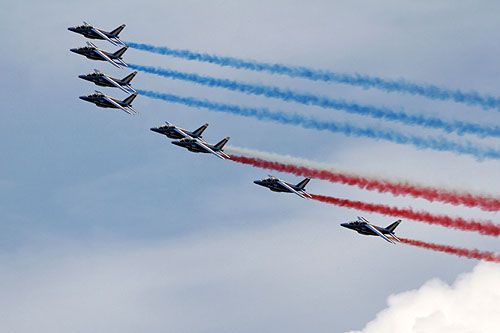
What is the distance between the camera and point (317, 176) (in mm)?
161375

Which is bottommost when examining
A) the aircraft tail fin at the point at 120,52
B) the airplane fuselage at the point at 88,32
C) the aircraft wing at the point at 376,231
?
the aircraft wing at the point at 376,231

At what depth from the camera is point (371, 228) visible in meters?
164

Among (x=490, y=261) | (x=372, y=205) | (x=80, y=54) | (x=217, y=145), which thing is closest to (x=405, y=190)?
(x=372, y=205)

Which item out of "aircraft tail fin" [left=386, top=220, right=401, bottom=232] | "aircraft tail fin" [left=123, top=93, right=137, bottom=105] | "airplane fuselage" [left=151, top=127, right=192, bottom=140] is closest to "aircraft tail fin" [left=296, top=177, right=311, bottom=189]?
"aircraft tail fin" [left=386, top=220, right=401, bottom=232]

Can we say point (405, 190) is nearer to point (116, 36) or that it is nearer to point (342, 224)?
point (342, 224)

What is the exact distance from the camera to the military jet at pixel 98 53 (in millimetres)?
186625

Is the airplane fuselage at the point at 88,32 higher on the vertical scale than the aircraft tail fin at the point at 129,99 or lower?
higher

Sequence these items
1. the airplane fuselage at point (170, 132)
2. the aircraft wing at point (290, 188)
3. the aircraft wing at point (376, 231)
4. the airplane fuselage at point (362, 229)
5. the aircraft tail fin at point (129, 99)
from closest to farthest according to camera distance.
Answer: the aircraft wing at point (376, 231) → the airplane fuselage at point (362, 229) → the aircraft wing at point (290, 188) → the airplane fuselage at point (170, 132) → the aircraft tail fin at point (129, 99)

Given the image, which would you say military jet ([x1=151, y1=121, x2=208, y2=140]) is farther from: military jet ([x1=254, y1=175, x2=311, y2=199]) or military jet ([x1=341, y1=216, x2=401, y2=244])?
military jet ([x1=341, y1=216, x2=401, y2=244])

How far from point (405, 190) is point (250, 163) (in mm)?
25342

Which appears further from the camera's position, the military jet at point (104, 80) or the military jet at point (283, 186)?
the military jet at point (104, 80)

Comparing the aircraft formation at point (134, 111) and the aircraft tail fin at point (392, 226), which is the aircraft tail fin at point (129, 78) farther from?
the aircraft tail fin at point (392, 226)

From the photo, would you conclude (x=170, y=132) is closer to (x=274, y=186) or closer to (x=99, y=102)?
(x=99, y=102)

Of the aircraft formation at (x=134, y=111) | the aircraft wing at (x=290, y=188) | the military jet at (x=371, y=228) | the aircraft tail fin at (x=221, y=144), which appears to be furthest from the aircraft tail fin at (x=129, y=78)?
the military jet at (x=371, y=228)
